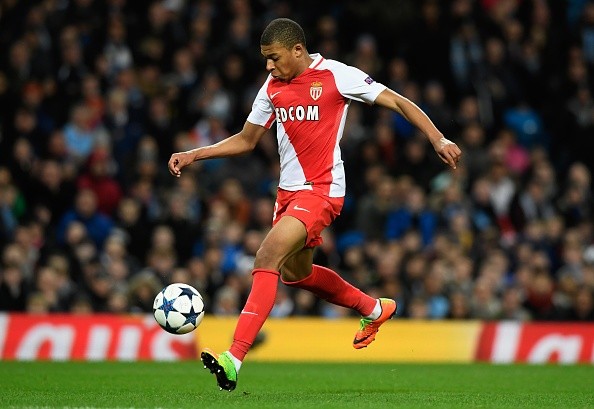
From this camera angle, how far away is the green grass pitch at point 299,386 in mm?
8047

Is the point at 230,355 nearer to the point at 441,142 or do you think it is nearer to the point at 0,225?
the point at 441,142

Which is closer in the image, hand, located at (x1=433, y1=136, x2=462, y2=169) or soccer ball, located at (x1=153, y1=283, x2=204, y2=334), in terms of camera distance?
hand, located at (x1=433, y1=136, x2=462, y2=169)

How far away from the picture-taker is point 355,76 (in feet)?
28.8

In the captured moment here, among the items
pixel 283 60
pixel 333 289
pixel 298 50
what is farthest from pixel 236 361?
pixel 298 50

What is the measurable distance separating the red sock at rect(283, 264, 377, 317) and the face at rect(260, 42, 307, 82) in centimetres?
146

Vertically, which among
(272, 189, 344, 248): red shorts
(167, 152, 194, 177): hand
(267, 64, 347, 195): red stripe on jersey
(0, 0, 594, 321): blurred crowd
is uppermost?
(267, 64, 347, 195): red stripe on jersey

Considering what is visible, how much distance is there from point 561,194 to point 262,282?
1039cm

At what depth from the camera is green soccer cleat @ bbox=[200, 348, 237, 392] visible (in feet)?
25.2

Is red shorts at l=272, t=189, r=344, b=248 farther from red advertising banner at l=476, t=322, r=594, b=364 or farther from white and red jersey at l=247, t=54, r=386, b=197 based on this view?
red advertising banner at l=476, t=322, r=594, b=364

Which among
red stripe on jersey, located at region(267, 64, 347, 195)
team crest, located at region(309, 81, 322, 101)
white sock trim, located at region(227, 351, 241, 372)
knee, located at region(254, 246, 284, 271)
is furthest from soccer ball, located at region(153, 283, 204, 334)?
team crest, located at region(309, 81, 322, 101)

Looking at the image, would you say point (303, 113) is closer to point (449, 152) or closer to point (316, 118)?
point (316, 118)

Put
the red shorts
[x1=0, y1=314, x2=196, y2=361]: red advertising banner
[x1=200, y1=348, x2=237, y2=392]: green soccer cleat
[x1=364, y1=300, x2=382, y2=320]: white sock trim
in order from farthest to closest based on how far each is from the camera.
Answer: [x1=0, y1=314, x2=196, y2=361]: red advertising banner, [x1=364, y1=300, x2=382, y2=320]: white sock trim, the red shorts, [x1=200, y1=348, x2=237, y2=392]: green soccer cleat

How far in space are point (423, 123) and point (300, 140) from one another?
3.03ft

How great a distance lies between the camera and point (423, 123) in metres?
8.38
